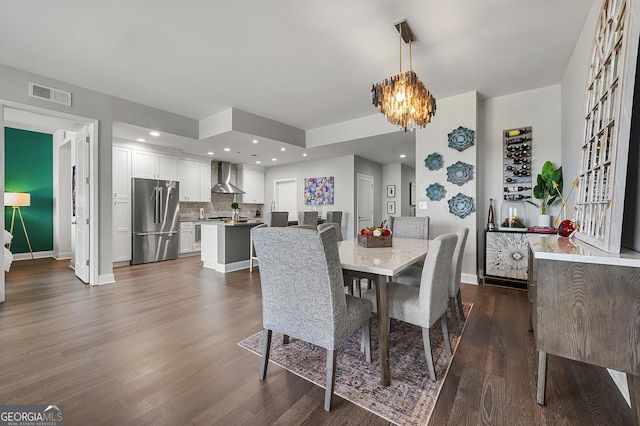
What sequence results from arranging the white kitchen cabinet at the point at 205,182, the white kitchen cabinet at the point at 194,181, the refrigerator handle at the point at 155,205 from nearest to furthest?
the refrigerator handle at the point at 155,205 → the white kitchen cabinet at the point at 194,181 → the white kitchen cabinet at the point at 205,182

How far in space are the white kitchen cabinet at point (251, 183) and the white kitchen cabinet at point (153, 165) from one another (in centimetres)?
186

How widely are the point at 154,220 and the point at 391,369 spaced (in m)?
5.25

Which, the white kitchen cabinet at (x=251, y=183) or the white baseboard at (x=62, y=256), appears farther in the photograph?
the white kitchen cabinet at (x=251, y=183)

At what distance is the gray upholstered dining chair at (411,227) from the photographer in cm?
312

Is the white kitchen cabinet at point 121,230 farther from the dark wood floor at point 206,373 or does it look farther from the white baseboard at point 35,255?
the dark wood floor at point 206,373

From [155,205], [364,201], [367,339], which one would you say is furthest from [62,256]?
[367,339]

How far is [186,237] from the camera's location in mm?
6141

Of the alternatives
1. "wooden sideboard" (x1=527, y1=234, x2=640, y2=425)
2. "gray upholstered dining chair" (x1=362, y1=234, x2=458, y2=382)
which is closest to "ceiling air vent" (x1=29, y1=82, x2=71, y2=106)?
"gray upholstered dining chair" (x1=362, y1=234, x2=458, y2=382)

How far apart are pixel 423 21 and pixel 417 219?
1.91 metres

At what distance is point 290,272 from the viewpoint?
146 cm

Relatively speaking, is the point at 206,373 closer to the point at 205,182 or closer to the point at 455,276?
the point at 455,276

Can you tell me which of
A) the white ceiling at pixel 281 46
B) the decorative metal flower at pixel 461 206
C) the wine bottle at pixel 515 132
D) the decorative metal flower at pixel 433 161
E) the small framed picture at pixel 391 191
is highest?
the white ceiling at pixel 281 46

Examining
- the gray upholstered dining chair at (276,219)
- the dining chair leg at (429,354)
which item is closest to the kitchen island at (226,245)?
the gray upholstered dining chair at (276,219)

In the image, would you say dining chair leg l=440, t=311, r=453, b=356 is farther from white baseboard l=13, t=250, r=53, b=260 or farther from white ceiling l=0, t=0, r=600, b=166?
white baseboard l=13, t=250, r=53, b=260
